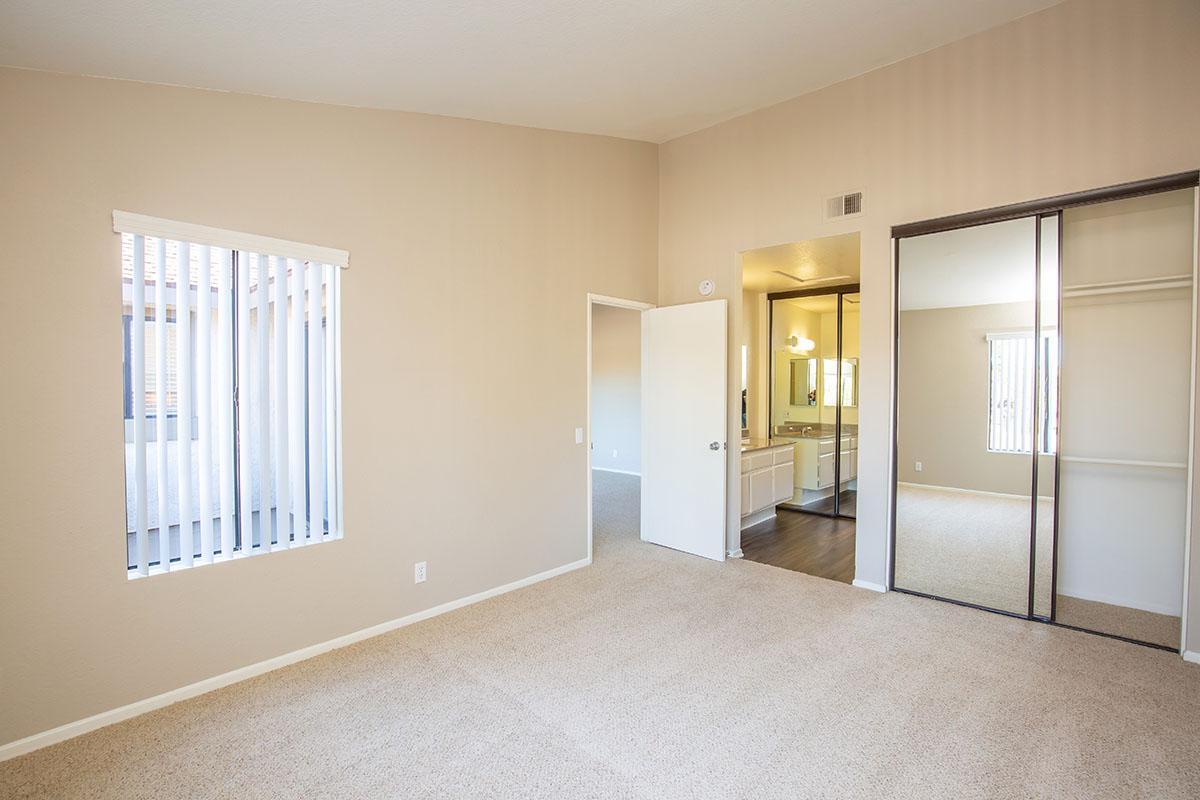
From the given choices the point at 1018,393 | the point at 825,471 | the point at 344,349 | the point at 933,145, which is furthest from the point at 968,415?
the point at 344,349

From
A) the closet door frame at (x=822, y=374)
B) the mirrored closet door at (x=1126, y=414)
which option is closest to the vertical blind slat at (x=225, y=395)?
the mirrored closet door at (x=1126, y=414)

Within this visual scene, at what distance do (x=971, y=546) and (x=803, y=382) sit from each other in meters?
3.05

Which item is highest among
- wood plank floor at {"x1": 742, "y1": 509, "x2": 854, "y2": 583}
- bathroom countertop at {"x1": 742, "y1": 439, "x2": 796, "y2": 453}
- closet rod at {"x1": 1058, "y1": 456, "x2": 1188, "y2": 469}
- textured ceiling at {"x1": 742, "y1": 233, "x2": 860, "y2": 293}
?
textured ceiling at {"x1": 742, "y1": 233, "x2": 860, "y2": 293}

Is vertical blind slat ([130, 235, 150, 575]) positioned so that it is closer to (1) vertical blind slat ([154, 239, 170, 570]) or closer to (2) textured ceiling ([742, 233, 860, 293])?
(1) vertical blind slat ([154, 239, 170, 570])

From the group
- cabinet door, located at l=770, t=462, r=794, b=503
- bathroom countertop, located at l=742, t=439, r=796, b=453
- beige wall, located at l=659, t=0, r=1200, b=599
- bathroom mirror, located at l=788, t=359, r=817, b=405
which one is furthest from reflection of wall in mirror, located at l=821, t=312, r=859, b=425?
beige wall, located at l=659, t=0, r=1200, b=599

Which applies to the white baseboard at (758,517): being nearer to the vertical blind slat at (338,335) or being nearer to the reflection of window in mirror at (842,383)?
the reflection of window in mirror at (842,383)

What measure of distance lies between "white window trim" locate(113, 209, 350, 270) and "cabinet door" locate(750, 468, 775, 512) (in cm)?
403

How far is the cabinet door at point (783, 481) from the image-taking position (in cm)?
573

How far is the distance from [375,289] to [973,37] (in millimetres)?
3913

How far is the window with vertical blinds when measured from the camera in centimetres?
238

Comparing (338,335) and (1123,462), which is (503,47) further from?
(1123,462)

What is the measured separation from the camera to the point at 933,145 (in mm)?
3504

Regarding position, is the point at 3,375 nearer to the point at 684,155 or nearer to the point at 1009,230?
the point at 684,155

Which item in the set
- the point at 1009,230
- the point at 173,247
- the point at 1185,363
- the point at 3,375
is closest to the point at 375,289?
the point at 173,247
